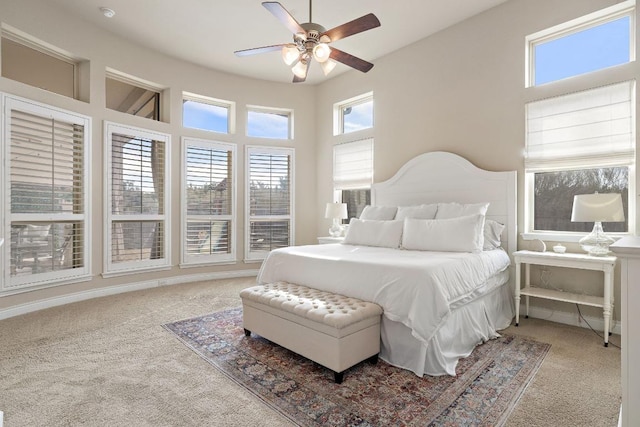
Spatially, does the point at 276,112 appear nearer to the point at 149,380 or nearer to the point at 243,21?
the point at 243,21

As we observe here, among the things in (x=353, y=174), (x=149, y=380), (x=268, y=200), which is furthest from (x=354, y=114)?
(x=149, y=380)

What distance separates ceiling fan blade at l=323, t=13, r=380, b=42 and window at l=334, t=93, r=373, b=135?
267 centimetres

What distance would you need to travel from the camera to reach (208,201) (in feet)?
17.6

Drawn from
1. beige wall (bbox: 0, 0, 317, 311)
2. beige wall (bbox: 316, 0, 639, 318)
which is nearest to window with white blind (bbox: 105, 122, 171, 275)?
beige wall (bbox: 0, 0, 317, 311)

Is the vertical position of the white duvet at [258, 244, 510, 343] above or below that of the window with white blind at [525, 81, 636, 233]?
below

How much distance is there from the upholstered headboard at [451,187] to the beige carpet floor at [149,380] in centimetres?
116

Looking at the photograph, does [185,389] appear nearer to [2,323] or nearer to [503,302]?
[2,323]

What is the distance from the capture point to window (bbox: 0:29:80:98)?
3487 mm

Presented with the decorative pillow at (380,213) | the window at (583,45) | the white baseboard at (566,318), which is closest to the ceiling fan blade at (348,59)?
the decorative pillow at (380,213)

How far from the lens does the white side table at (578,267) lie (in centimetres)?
273

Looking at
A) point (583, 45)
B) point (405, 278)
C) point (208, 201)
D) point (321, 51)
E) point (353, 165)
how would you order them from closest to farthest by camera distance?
point (405, 278), point (321, 51), point (583, 45), point (208, 201), point (353, 165)

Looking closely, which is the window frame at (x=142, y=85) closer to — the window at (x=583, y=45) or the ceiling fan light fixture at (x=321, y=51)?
the ceiling fan light fixture at (x=321, y=51)

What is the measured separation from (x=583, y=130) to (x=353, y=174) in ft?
9.89

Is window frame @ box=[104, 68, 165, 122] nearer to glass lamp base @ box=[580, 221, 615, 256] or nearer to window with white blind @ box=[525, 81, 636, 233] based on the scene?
window with white blind @ box=[525, 81, 636, 233]
